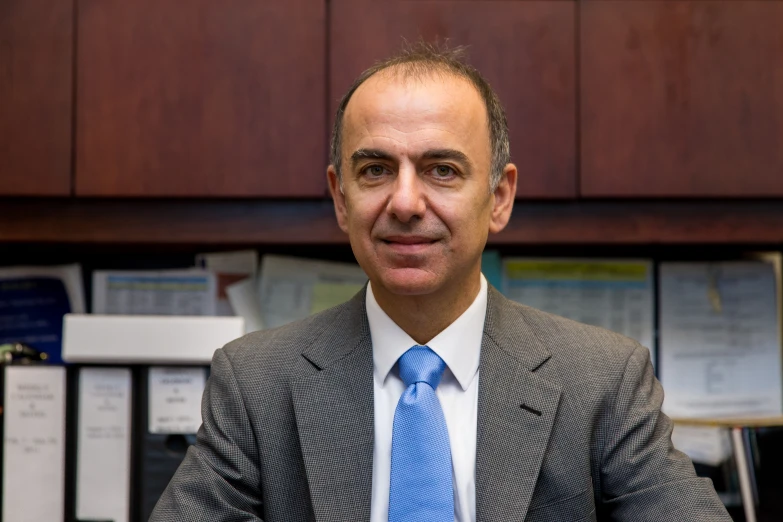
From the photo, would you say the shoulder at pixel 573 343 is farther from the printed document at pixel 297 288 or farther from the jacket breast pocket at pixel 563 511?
the printed document at pixel 297 288

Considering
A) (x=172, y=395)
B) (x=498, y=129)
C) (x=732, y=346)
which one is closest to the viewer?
(x=498, y=129)

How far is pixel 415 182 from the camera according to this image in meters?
0.89

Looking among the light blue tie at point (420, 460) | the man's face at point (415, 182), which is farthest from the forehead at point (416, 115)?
the light blue tie at point (420, 460)

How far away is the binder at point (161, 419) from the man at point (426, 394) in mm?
213

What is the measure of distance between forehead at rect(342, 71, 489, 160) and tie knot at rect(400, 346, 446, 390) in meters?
0.23

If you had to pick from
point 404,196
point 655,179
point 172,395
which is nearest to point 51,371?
point 172,395

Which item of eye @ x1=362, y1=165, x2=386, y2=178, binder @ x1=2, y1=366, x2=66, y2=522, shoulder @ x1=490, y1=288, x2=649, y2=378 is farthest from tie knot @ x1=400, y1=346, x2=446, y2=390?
binder @ x1=2, y1=366, x2=66, y2=522

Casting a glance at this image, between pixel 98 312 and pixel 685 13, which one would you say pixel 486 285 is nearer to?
pixel 685 13

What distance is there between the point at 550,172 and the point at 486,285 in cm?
28

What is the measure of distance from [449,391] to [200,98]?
611 millimetres

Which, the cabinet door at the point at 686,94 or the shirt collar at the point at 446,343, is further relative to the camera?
the cabinet door at the point at 686,94

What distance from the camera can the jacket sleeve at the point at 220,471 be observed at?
2.89 ft

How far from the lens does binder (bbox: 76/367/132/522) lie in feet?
3.88

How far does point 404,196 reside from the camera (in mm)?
871
